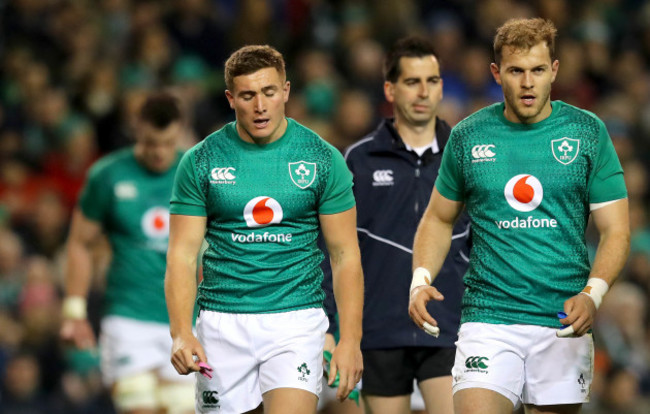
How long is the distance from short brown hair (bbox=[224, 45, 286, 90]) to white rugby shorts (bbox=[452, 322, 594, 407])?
1647 mm

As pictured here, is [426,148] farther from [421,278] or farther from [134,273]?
[134,273]

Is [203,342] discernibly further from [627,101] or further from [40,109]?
[627,101]

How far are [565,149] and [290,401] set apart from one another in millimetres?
1747

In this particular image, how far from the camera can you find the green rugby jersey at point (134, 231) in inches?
338

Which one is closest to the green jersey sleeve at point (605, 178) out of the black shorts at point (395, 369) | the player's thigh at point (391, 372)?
the black shorts at point (395, 369)

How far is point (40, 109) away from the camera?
12.9 meters

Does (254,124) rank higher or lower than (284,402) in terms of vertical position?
higher

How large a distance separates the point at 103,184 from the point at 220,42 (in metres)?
5.53

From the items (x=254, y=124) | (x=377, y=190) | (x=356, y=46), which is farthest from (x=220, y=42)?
(x=254, y=124)

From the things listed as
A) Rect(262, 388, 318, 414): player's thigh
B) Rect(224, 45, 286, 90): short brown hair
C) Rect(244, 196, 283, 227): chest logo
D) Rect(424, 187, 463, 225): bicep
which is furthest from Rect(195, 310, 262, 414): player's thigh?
Rect(224, 45, 286, 90): short brown hair

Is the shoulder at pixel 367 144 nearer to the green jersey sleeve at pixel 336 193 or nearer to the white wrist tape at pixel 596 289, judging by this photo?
the green jersey sleeve at pixel 336 193

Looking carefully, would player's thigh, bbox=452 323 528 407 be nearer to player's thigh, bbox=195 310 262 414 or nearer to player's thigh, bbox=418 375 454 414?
player's thigh, bbox=195 310 262 414

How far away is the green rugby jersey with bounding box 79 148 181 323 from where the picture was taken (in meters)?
8.58

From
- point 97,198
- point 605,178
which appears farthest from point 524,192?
point 97,198
